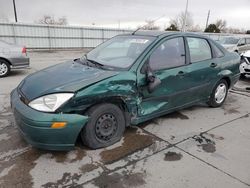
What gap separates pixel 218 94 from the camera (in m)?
4.74

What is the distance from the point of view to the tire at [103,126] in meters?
2.81

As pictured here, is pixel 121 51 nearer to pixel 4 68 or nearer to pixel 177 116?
pixel 177 116

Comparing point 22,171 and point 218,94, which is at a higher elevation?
point 218,94

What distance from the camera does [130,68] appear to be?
3.13 metres

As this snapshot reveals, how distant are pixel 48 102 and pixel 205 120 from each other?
2.88 metres

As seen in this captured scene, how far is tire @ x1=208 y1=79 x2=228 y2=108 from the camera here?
4.63m

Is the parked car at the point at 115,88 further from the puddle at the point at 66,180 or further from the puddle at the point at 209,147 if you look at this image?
the puddle at the point at 209,147

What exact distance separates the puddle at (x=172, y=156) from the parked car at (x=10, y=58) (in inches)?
261

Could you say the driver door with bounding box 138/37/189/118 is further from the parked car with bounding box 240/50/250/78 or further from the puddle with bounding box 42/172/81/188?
the parked car with bounding box 240/50/250/78

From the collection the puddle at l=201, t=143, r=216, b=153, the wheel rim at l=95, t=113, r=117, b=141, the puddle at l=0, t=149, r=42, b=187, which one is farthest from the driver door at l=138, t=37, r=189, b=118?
the puddle at l=0, t=149, r=42, b=187

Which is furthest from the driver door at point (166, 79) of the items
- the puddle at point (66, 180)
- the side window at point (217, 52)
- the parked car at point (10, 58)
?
the parked car at point (10, 58)

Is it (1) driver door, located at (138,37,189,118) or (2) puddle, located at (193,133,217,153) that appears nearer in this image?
(2) puddle, located at (193,133,217,153)

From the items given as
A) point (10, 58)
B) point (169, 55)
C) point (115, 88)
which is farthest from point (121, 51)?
point (10, 58)

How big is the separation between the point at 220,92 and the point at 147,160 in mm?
2772
